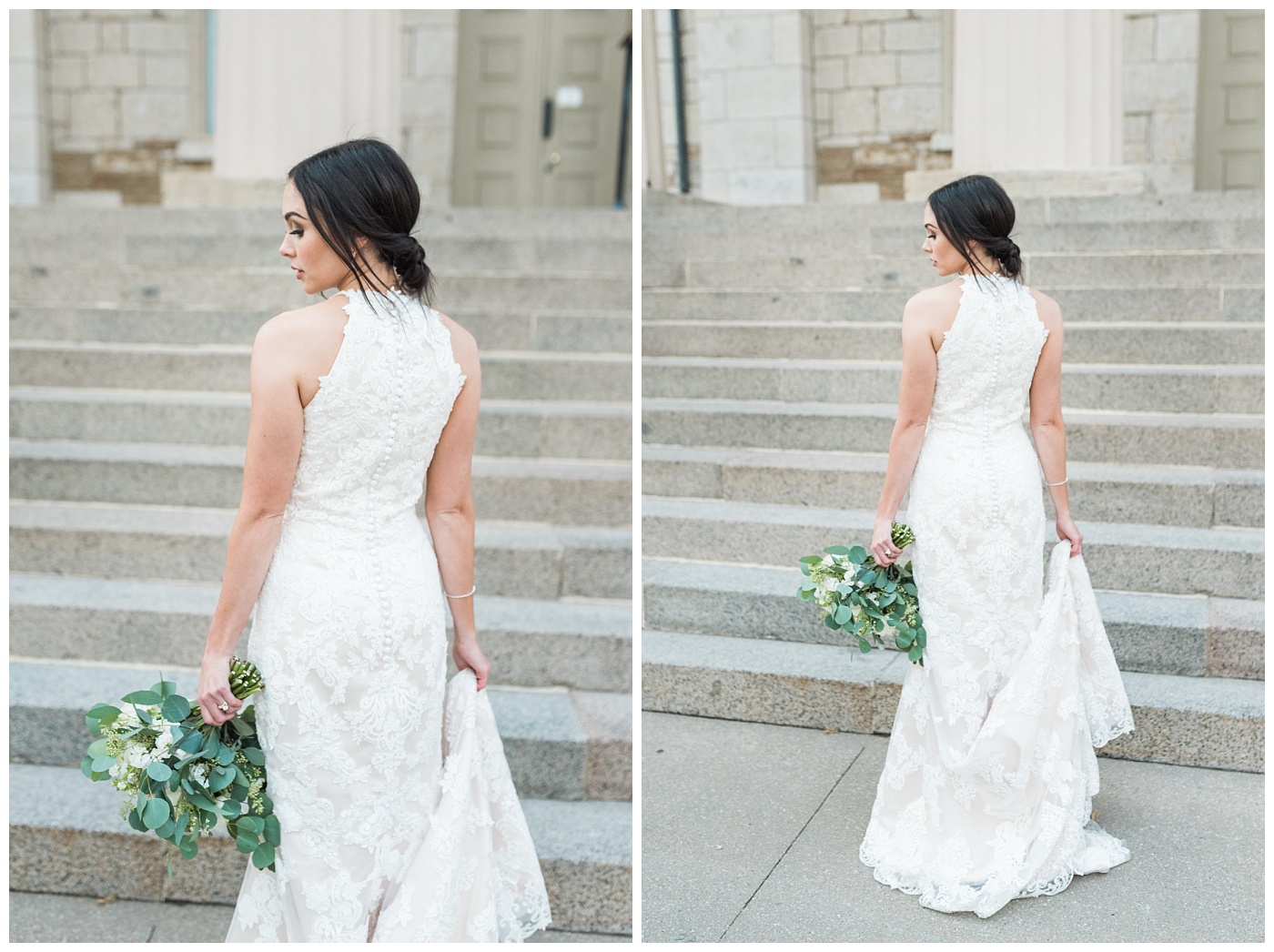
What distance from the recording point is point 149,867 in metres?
3.18

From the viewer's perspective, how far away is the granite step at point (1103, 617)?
4043 millimetres

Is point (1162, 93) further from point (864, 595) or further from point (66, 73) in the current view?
point (66, 73)

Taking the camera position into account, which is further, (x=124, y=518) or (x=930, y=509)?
(x=124, y=518)

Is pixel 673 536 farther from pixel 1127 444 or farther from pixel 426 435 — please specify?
pixel 426 435

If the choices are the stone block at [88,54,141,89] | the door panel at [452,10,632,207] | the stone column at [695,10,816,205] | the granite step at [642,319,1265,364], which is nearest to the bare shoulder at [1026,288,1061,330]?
the granite step at [642,319,1265,364]

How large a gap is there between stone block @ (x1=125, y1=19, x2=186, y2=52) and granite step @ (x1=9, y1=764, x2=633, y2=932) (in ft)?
30.4

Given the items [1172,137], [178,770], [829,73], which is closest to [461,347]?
[178,770]

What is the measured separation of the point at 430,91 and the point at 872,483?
7.02m

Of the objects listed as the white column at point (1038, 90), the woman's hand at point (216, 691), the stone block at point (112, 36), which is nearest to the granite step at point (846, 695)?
the woman's hand at point (216, 691)

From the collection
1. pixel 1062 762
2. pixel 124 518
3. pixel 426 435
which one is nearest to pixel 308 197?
pixel 426 435

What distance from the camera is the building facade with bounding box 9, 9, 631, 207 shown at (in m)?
10.3

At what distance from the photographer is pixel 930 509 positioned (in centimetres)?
315

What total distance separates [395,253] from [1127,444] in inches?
158

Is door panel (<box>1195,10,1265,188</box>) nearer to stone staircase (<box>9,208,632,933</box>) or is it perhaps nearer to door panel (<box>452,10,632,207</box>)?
door panel (<box>452,10,632,207</box>)
